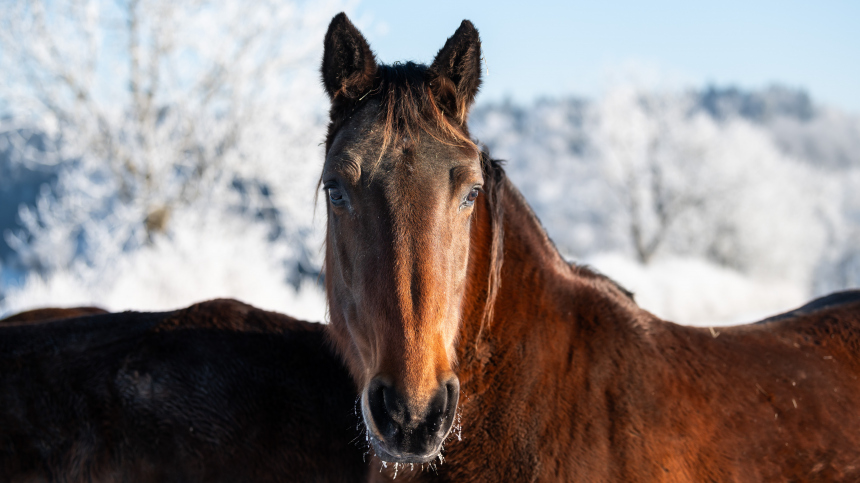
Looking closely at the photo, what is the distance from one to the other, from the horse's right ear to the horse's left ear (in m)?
0.27

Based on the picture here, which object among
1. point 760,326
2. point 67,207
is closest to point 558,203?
point 67,207

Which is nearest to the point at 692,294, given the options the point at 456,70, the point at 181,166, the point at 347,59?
the point at 181,166

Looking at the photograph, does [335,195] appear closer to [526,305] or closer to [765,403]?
[526,305]

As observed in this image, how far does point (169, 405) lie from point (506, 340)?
5.89 feet

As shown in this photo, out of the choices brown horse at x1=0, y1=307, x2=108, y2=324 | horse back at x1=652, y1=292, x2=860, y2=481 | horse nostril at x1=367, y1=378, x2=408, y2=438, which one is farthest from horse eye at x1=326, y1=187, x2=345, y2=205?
brown horse at x1=0, y1=307, x2=108, y2=324

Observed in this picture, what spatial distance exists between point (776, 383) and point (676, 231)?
34.6m

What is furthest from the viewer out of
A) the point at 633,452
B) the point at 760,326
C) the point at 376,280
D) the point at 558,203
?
the point at 558,203

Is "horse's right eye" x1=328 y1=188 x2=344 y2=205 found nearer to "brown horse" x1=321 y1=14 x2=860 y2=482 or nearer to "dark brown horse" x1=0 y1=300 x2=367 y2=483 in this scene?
"brown horse" x1=321 y1=14 x2=860 y2=482

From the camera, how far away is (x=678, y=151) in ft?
118

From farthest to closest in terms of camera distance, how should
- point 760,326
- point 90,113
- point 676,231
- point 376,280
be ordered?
point 676,231 → point 90,113 → point 760,326 → point 376,280

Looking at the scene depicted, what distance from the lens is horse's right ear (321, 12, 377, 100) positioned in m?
2.44

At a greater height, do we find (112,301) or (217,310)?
(112,301)

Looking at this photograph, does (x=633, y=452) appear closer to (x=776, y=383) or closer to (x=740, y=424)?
(x=740, y=424)

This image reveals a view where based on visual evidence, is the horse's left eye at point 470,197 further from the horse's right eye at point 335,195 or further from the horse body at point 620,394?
the horse's right eye at point 335,195
